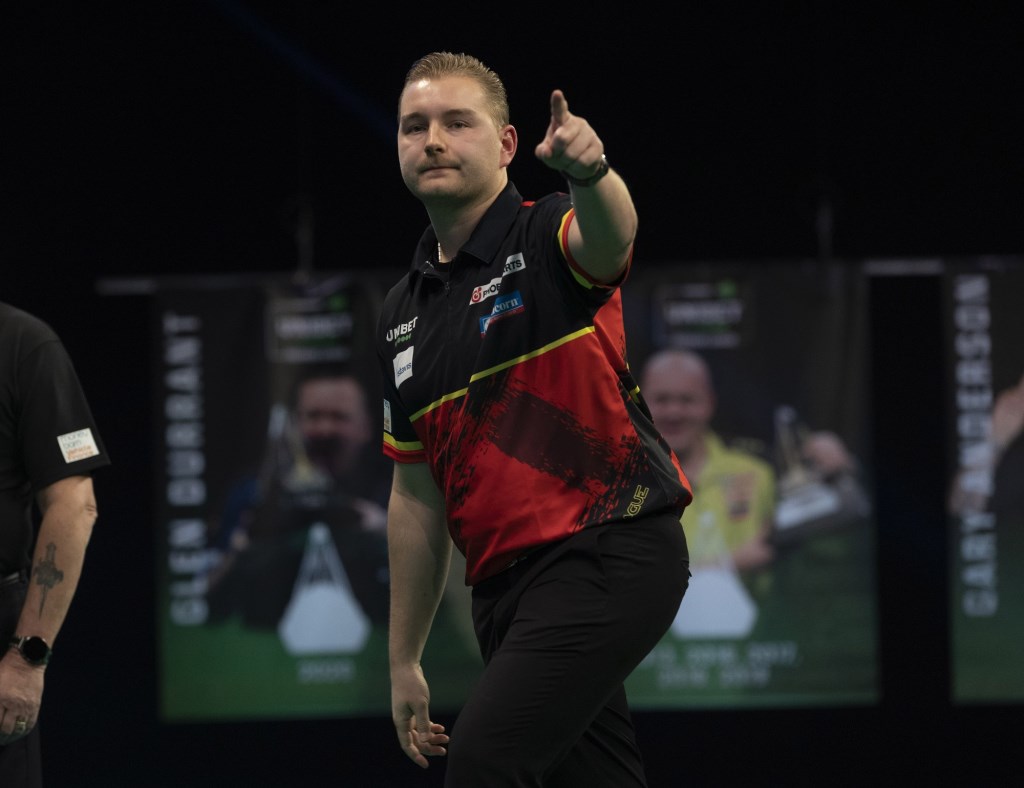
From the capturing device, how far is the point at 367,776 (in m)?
4.79

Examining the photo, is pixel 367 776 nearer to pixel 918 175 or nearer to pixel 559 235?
pixel 918 175

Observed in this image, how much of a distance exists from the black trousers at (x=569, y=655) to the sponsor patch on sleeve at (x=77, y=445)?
794 millimetres

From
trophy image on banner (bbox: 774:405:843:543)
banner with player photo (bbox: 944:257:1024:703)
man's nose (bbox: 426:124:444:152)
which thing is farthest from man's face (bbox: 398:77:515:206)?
banner with player photo (bbox: 944:257:1024:703)

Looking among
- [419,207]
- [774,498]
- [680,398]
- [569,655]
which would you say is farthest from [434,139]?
[419,207]

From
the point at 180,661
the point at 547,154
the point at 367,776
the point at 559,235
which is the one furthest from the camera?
the point at 367,776

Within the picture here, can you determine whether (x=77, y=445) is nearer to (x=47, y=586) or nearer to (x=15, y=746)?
(x=47, y=586)

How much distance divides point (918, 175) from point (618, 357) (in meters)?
3.23

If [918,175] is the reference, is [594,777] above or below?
below

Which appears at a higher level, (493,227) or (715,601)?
(493,227)

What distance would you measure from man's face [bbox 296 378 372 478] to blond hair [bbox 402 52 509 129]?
2459 mm

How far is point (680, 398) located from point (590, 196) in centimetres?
274

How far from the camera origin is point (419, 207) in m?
4.93

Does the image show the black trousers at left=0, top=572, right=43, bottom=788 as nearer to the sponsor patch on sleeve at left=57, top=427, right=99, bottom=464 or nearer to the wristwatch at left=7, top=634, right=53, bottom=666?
the wristwatch at left=7, top=634, right=53, bottom=666

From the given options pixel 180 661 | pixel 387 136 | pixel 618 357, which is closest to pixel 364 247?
pixel 387 136
